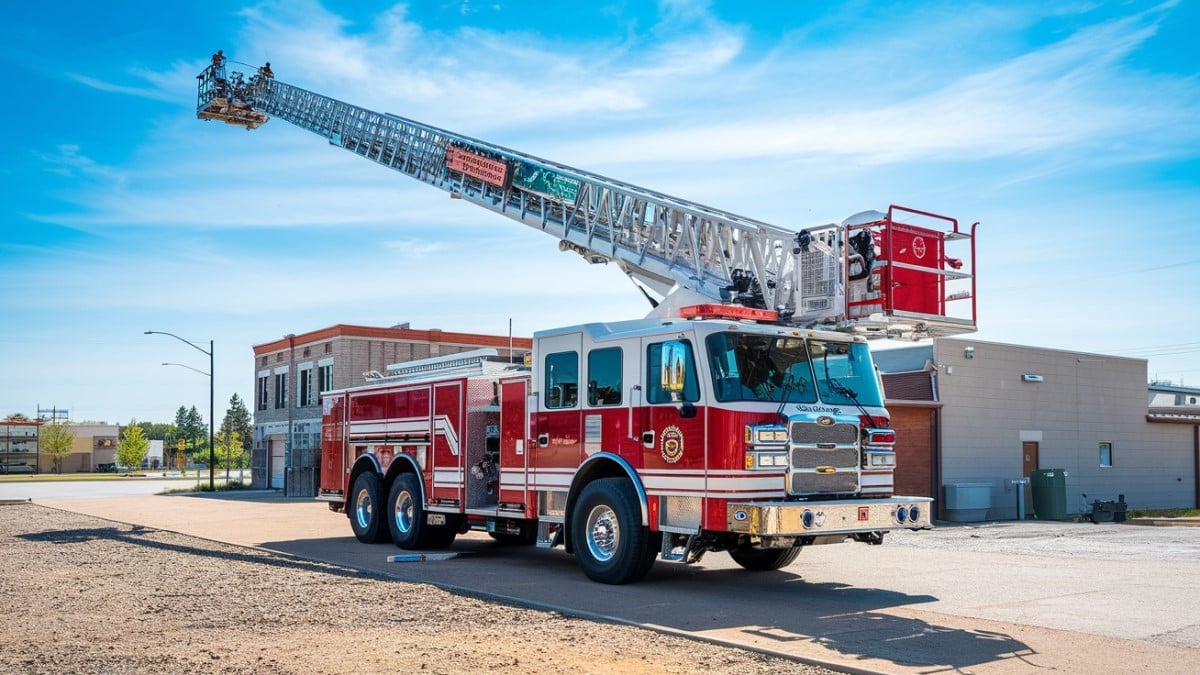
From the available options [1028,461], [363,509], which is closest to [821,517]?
[363,509]

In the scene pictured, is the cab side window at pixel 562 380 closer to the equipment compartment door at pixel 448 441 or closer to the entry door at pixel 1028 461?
the equipment compartment door at pixel 448 441

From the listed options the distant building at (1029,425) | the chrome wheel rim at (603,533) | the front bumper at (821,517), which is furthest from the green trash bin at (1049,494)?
the chrome wheel rim at (603,533)

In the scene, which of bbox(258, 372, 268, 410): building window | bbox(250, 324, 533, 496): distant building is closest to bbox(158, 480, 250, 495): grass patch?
bbox(250, 324, 533, 496): distant building

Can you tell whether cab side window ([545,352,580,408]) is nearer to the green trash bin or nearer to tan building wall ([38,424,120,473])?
the green trash bin

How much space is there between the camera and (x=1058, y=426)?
88.6 feet

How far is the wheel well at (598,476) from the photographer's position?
11234 millimetres

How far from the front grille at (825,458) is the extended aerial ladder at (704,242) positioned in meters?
1.39

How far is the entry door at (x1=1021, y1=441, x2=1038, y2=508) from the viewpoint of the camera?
1014 inches

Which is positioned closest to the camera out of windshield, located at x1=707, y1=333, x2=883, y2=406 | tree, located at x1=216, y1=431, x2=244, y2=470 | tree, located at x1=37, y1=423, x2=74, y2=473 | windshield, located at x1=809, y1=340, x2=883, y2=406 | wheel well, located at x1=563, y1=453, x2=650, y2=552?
windshield, located at x1=707, y1=333, x2=883, y2=406

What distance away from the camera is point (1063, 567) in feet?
43.5

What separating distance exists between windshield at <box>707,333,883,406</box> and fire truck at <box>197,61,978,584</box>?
0.02 meters

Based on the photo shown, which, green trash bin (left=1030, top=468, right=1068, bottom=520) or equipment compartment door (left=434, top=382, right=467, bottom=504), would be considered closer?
equipment compartment door (left=434, top=382, right=467, bottom=504)

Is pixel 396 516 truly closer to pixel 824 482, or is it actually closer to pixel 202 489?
pixel 824 482

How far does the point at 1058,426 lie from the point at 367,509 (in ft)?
60.0
